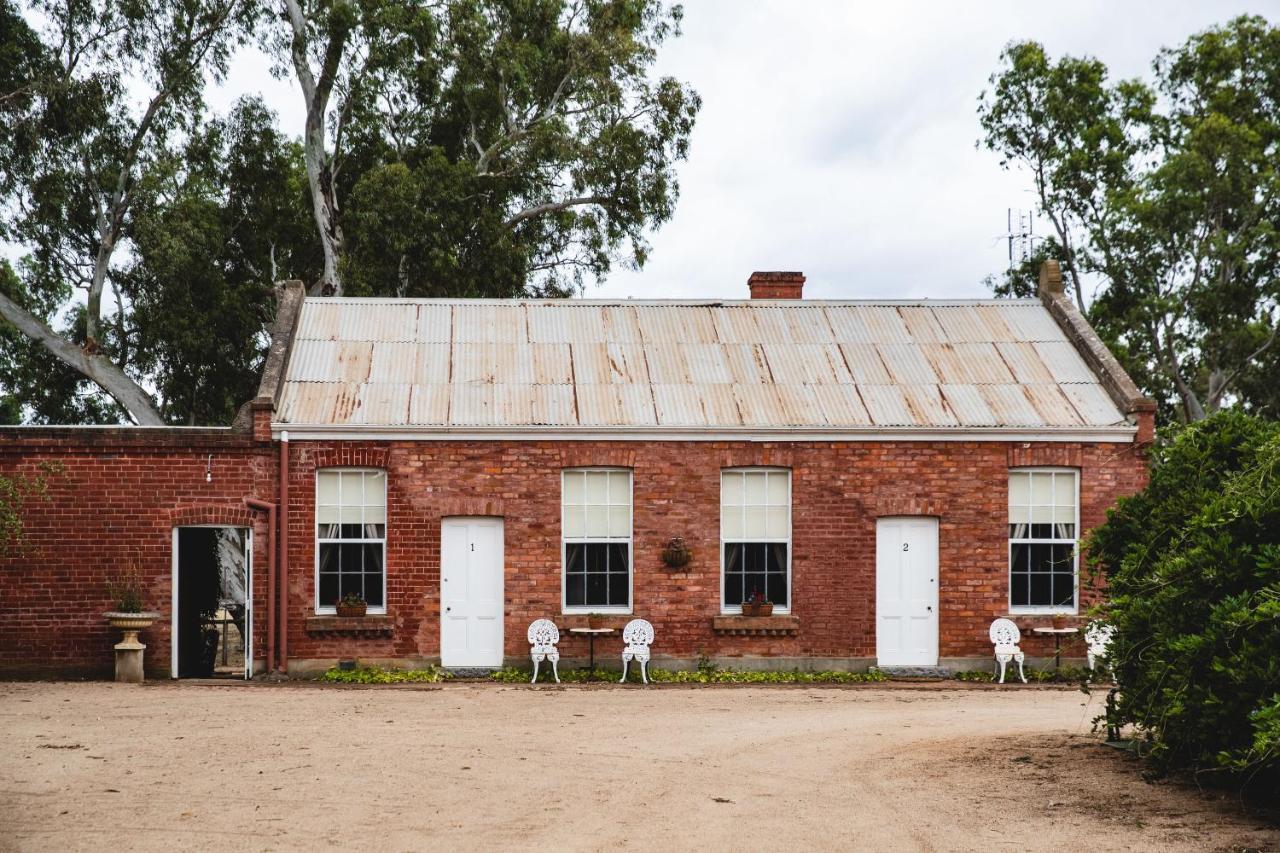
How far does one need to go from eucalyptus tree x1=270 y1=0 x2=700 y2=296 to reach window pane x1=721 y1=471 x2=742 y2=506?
12545 mm

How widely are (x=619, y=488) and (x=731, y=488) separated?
1563mm

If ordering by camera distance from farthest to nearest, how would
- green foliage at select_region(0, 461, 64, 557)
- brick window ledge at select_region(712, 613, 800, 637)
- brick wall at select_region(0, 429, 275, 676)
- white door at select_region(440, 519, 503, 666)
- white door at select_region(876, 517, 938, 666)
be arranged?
white door at select_region(876, 517, 938, 666)
brick window ledge at select_region(712, 613, 800, 637)
white door at select_region(440, 519, 503, 666)
brick wall at select_region(0, 429, 275, 676)
green foliage at select_region(0, 461, 64, 557)

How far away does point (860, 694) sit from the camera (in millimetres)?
16438

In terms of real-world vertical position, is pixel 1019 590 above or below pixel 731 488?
below

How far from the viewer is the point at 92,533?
17.4 meters

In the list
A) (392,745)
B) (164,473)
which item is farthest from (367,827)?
(164,473)

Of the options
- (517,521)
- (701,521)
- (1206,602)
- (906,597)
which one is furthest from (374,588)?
(1206,602)

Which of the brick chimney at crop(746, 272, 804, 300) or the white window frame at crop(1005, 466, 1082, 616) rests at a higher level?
the brick chimney at crop(746, 272, 804, 300)

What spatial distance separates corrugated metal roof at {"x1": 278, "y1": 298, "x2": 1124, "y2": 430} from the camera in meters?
18.4

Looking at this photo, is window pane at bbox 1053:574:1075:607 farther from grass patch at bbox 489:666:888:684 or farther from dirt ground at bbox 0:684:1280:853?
dirt ground at bbox 0:684:1280:853

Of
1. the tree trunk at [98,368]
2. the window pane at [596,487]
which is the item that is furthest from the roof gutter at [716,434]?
the tree trunk at [98,368]

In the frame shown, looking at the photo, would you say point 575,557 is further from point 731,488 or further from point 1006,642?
point 1006,642

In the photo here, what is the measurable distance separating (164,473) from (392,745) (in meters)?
7.40

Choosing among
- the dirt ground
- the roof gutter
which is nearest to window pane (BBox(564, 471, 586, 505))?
the roof gutter
